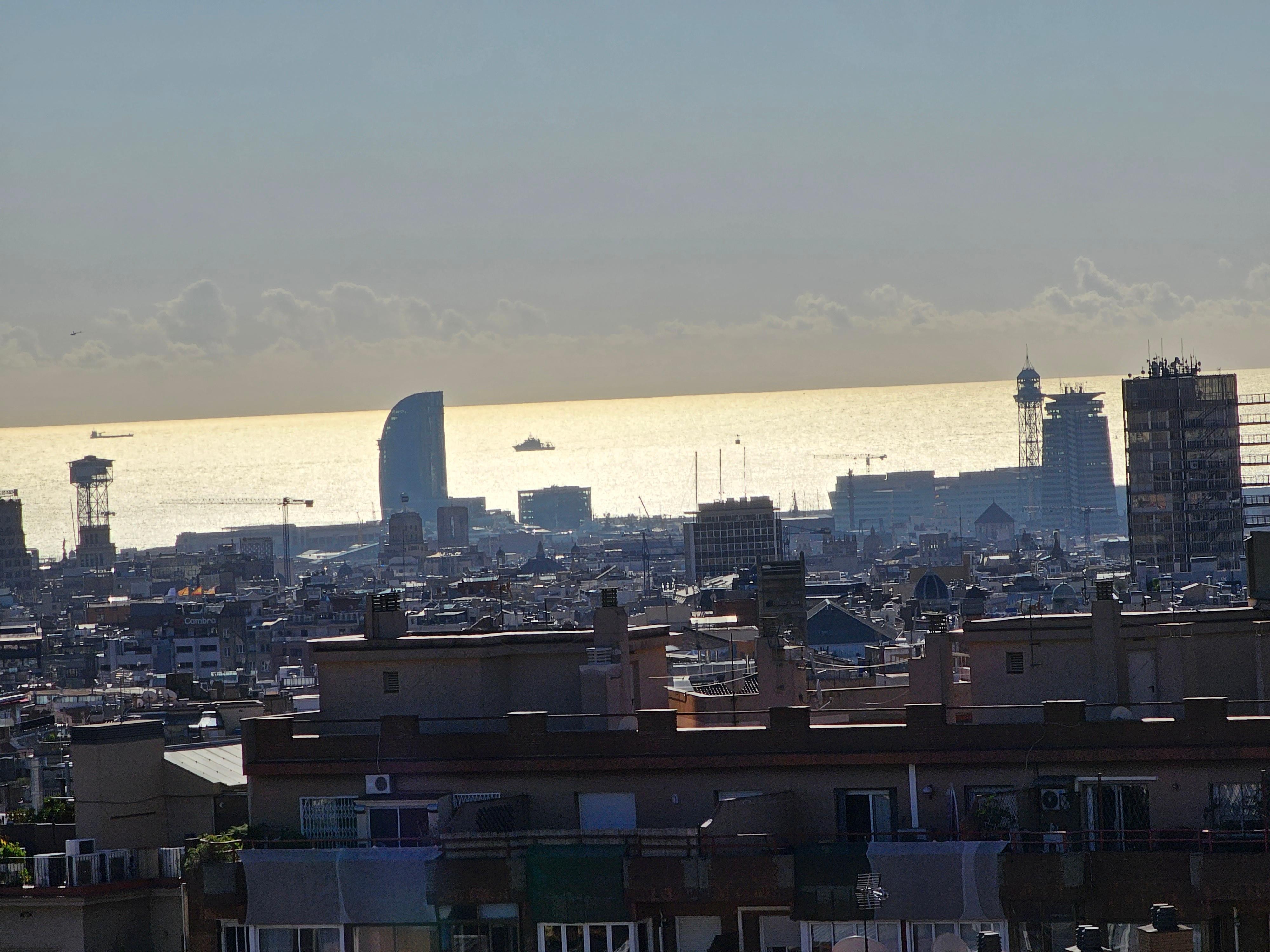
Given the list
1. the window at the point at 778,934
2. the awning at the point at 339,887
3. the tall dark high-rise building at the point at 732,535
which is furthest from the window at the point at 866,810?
the tall dark high-rise building at the point at 732,535

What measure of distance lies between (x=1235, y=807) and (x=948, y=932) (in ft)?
10.9

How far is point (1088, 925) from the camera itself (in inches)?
758

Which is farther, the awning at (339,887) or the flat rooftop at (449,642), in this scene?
the flat rooftop at (449,642)

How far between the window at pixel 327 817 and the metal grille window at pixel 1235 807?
30.6 ft

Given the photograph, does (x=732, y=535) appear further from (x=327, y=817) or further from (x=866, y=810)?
(x=866, y=810)

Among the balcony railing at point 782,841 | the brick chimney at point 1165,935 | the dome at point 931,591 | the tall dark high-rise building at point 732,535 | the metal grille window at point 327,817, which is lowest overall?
the dome at point 931,591

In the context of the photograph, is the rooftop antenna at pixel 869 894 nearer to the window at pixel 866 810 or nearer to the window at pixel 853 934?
the window at pixel 853 934

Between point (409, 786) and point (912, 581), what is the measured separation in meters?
138

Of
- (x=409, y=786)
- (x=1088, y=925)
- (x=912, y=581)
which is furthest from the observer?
(x=912, y=581)

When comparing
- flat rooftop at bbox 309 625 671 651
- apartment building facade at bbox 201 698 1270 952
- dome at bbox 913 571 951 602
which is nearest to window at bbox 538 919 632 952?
apartment building facade at bbox 201 698 1270 952

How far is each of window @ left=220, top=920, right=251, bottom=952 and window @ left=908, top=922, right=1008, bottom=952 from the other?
715cm

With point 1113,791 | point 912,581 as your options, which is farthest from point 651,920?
point 912,581

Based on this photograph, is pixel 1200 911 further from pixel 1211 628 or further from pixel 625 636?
pixel 625 636

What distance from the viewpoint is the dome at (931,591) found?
11519cm
